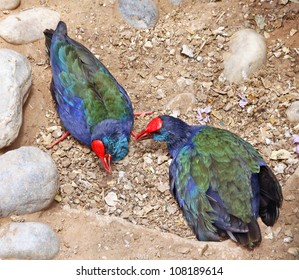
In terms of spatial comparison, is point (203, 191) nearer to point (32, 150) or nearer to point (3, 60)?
point (32, 150)

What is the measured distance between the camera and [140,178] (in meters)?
6.20

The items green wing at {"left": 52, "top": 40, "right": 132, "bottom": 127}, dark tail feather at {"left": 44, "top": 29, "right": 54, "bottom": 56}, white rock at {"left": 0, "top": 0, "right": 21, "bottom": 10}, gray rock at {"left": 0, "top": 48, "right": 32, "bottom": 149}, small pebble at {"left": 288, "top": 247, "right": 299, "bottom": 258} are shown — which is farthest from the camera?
white rock at {"left": 0, "top": 0, "right": 21, "bottom": 10}

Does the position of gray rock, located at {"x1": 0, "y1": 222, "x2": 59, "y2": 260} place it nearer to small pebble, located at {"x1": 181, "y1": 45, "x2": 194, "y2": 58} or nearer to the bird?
the bird

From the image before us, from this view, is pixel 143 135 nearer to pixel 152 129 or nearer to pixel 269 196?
pixel 152 129

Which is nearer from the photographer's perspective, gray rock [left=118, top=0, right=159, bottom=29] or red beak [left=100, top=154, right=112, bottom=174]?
red beak [left=100, top=154, right=112, bottom=174]

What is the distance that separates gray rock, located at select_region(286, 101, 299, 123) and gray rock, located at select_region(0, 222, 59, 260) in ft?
7.74

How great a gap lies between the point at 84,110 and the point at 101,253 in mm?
1401

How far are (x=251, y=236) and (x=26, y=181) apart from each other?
179 centimetres

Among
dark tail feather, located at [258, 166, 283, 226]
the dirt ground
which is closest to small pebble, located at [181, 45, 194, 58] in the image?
the dirt ground

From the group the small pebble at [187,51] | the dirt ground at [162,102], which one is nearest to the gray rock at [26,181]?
the dirt ground at [162,102]

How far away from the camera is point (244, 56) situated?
6691mm

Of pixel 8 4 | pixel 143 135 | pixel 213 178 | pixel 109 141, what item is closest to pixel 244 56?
pixel 143 135

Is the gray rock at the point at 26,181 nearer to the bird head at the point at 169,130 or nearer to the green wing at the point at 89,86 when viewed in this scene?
the green wing at the point at 89,86

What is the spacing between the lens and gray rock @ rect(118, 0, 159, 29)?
706 centimetres
